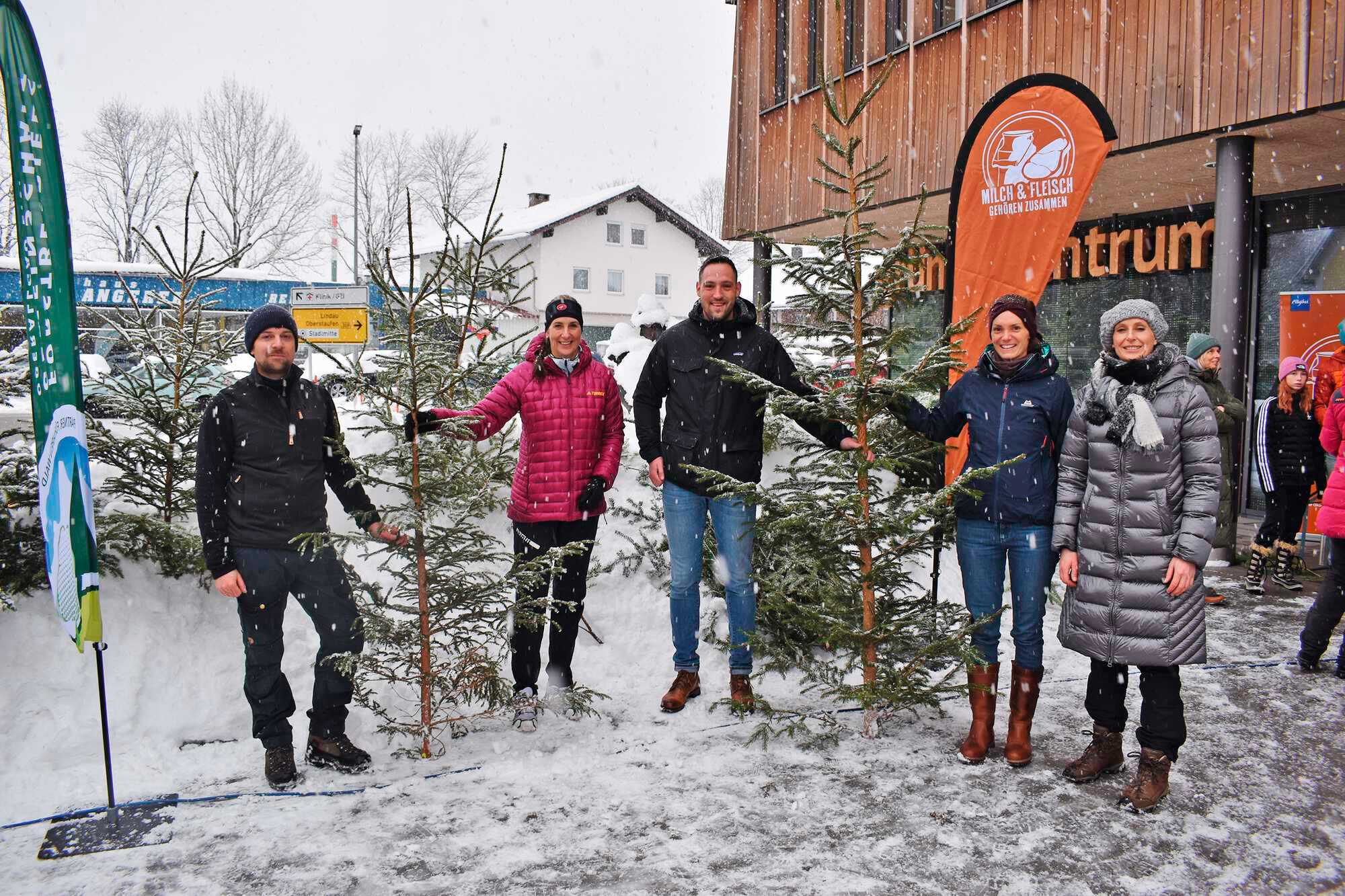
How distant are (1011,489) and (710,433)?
1.50 meters

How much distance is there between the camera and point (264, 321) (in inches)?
162

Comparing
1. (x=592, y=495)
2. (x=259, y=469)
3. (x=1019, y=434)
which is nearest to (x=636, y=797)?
(x=592, y=495)

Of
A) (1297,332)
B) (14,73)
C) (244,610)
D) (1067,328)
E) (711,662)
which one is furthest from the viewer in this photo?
(1067,328)

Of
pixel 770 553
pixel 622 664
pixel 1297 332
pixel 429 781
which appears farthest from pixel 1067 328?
pixel 429 781

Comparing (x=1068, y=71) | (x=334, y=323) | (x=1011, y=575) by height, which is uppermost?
(x=1068, y=71)

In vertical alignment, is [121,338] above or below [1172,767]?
above

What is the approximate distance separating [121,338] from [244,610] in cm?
268

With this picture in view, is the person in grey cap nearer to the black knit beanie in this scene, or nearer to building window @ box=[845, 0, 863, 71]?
building window @ box=[845, 0, 863, 71]

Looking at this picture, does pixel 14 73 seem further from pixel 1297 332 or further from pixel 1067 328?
pixel 1067 328

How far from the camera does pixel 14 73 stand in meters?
3.85

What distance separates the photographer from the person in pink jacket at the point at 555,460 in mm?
4758

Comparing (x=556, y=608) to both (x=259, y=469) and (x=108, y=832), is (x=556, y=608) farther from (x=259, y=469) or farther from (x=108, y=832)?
(x=108, y=832)

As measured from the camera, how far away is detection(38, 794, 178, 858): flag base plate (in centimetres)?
352

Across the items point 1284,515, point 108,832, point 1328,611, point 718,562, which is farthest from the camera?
point 1284,515
